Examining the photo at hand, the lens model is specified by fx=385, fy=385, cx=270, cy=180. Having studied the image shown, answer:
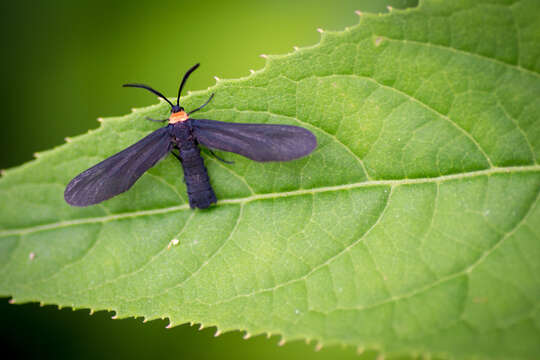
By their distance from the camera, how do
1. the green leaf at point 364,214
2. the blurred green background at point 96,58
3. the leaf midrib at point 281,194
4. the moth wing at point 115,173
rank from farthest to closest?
1. the blurred green background at point 96,58
2. the moth wing at point 115,173
3. the leaf midrib at point 281,194
4. the green leaf at point 364,214

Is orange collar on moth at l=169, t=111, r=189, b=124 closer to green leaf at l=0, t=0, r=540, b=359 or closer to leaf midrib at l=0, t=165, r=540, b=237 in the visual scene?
green leaf at l=0, t=0, r=540, b=359

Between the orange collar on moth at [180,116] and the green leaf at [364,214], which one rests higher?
the orange collar on moth at [180,116]

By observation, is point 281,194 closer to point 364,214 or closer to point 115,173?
point 364,214

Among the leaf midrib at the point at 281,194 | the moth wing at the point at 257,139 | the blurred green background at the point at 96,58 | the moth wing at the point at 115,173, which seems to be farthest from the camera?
the blurred green background at the point at 96,58

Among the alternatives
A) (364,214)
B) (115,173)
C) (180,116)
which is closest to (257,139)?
(180,116)

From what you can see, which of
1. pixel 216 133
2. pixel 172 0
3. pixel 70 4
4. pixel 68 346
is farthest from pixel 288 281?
pixel 70 4

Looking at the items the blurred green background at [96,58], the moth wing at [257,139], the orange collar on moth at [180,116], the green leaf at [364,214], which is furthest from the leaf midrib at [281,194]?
the blurred green background at [96,58]

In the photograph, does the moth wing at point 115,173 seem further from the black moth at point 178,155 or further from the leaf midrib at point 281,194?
the leaf midrib at point 281,194
